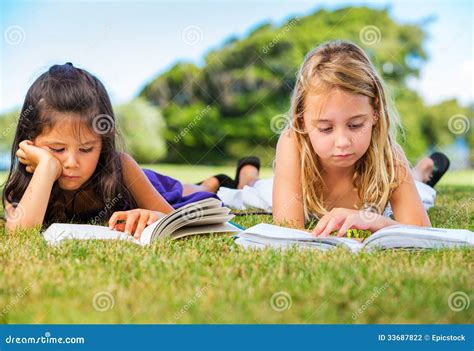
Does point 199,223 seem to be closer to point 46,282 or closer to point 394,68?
point 46,282

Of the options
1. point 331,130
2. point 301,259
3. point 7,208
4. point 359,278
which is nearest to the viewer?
point 359,278

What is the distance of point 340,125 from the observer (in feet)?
11.8

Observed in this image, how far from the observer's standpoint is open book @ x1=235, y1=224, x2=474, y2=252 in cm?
293

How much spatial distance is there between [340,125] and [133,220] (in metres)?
1.32

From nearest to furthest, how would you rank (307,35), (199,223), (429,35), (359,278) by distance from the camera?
1. (359,278)
2. (199,223)
3. (307,35)
4. (429,35)

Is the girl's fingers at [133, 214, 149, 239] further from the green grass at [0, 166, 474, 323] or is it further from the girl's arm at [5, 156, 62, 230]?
the girl's arm at [5, 156, 62, 230]

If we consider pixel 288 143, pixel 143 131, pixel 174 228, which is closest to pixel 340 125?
pixel 288 143

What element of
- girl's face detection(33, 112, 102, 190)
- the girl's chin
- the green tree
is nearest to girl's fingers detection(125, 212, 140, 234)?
girl's face detection(33, 112, 102, 190)

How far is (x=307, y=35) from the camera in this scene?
30.1 metres

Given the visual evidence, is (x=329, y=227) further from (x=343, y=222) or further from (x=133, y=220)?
(x=133, y=220)

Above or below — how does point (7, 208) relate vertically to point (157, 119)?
below

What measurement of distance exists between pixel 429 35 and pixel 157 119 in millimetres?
16710
